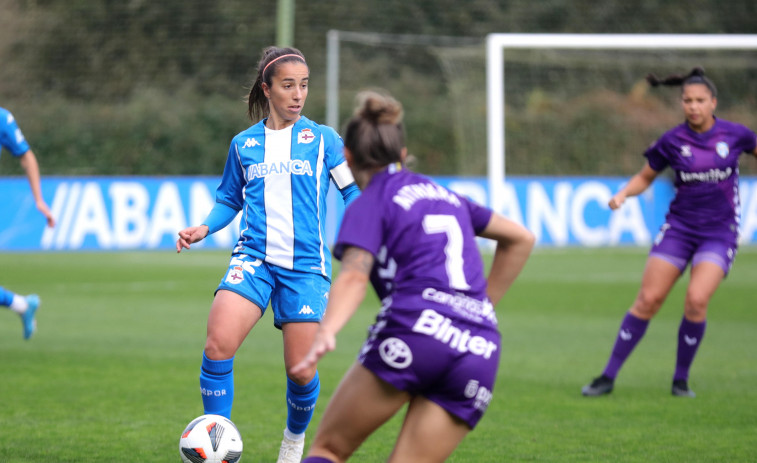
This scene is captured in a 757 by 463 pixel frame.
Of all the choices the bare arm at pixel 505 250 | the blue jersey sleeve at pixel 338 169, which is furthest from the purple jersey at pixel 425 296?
the blue jersey sleeve at pixel 338 169

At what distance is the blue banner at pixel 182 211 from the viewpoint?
22.3 metres

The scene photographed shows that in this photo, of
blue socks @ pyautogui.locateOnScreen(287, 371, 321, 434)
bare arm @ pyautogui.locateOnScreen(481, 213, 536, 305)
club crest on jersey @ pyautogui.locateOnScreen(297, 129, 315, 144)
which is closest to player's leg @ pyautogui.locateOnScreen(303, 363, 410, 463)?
bare arm @ pyautogui.locateOnScreen(481, 213, 536, 305)

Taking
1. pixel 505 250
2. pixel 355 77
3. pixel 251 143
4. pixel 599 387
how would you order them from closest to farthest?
pixel 505 250
pixel 251 143
pixel 599 387
pixel 355 77

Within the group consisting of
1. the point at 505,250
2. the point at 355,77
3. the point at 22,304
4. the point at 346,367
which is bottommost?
the point at 355,77

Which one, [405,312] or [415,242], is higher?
[415,242]

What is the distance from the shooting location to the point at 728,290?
1592cm

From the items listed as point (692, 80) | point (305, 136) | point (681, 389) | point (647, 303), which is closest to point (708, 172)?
point (692, 80)

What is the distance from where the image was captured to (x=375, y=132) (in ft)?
12.9

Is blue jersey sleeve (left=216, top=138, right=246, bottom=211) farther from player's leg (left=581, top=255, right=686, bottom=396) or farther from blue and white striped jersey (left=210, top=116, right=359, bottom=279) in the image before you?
player's leg (left=581, top=255, right=686, bottom=396)

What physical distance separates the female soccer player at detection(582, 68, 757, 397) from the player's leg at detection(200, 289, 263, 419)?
334cm

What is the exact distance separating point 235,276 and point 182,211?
17660 millimetres

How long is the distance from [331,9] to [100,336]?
28.1m

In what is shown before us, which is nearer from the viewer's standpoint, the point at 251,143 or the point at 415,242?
the point at 415,242

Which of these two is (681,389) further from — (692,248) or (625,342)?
(692,248)
